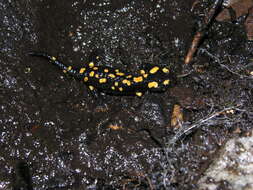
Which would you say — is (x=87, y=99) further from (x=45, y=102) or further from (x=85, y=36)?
(x=85, y=36)

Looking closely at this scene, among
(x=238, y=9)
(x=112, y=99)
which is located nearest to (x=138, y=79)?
(x=112, y=99)

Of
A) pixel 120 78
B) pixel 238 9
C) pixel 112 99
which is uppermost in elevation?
pixel 238 9

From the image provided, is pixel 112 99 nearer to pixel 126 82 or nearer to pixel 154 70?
pixel 126 82

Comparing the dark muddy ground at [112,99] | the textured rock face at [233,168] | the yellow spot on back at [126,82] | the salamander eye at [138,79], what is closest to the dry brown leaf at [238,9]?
the dark muddy ground at [112,99]

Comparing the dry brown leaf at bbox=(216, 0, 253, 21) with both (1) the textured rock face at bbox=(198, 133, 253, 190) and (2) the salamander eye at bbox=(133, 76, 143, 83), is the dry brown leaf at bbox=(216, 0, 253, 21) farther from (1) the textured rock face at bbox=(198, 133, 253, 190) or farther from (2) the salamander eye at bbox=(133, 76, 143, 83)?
(1) the textured rock face at bbox=(198, 133, 253, 190)

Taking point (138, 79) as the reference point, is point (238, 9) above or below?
above

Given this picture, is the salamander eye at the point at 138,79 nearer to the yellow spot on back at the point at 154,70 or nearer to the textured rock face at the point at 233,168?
the yellow spot on back at the point at 154,70

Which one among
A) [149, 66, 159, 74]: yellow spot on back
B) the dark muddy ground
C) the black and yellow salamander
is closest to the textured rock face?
the dark muddy ground
